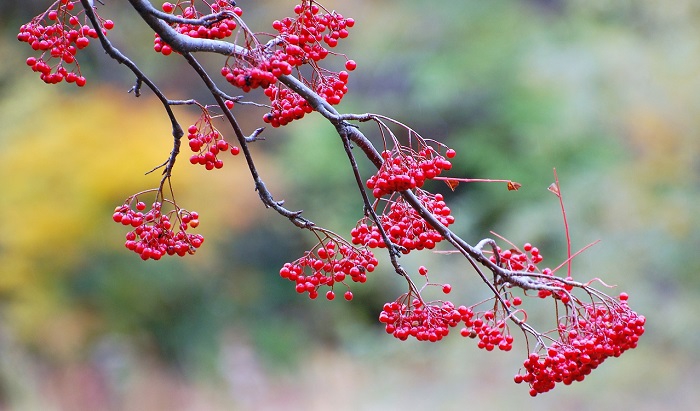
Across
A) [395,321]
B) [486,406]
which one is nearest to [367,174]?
[486,406]

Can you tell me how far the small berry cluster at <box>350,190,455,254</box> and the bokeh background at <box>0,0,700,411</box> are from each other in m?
5.18

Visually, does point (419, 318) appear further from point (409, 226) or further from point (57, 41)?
point (57, 41)

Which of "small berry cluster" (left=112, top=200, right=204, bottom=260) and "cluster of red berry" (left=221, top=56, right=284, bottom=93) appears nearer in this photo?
"cluster of red berry" (left=221, top=56, right=284, bottom=93)

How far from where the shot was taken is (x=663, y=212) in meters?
6.86

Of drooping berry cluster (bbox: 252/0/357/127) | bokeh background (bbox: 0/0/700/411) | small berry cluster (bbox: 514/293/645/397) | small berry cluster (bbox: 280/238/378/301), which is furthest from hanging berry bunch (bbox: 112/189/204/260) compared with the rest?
bokeh background (bbox: 0/0/700/411)

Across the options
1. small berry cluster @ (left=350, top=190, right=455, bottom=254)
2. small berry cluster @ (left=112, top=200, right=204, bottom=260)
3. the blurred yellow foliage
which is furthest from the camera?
the blurred yellow foliage

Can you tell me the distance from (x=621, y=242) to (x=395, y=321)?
6.05 metres

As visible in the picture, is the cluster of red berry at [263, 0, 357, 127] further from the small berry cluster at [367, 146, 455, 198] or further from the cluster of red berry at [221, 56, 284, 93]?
the small berry cluster at [367, 146, 455, 198]

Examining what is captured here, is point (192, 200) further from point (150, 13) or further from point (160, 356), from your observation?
point (150, 13)

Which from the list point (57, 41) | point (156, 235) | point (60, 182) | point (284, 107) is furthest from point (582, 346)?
point (60, 182)

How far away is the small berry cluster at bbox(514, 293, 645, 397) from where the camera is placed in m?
1.51

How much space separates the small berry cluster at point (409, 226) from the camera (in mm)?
1455

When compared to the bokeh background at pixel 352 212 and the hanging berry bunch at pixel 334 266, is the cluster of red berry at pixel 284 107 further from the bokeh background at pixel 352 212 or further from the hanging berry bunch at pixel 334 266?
the bokeh background at pixel 352 212

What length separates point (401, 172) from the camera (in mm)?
1366
